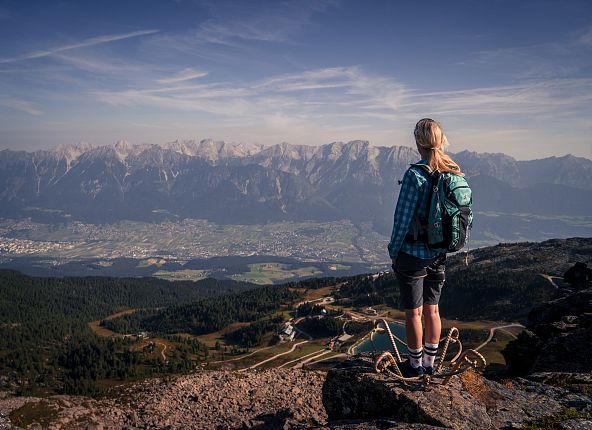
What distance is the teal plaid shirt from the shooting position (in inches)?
419

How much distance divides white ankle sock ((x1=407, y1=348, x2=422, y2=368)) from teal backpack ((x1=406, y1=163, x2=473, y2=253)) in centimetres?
311

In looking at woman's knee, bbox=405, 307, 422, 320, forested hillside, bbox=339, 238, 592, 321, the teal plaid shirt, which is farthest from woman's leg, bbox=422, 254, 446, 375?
forested hillside, bbox=339, 238, 592, 321

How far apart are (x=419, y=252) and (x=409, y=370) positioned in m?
3.80

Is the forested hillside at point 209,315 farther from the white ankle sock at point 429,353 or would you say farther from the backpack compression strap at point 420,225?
the backpack compression strap at point 420,225

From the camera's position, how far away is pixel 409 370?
12.2m

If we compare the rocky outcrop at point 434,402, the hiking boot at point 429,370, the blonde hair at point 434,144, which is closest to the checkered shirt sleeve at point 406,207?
the blonde hair at point 434,144

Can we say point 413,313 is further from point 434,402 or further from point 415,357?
point 434,402

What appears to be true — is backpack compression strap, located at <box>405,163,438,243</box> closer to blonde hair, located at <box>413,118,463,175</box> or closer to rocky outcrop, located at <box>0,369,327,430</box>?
blonde hair, located at <box>413,118,463,175</box>

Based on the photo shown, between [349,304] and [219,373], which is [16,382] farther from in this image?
[349,304]

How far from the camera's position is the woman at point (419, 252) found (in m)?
10.7

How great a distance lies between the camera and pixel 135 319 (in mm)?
195000

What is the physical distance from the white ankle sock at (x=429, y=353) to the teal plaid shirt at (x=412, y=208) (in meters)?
2.72

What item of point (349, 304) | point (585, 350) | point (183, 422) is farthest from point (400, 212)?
point (349, 304)

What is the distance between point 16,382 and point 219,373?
63.0 meters
